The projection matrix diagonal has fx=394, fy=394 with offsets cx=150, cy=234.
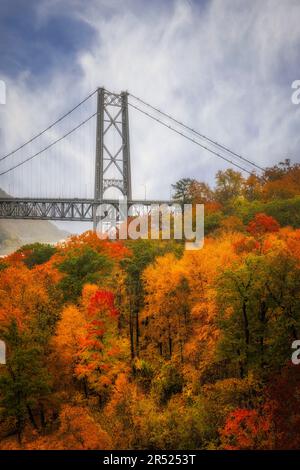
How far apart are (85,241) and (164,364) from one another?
56.7 ft

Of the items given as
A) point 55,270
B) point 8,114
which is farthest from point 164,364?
point 8,114

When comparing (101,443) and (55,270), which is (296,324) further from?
(55,270)

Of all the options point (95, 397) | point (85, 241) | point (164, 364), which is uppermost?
point (85, 241)

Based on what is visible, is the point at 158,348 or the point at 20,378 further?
the point at 158,348

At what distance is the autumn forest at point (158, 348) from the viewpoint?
50.5ft

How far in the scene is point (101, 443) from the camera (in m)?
15.2

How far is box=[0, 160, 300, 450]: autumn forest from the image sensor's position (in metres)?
15.4

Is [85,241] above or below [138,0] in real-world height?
below

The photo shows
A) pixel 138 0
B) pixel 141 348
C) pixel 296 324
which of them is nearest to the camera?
pixel 296 324

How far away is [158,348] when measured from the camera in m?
23.4

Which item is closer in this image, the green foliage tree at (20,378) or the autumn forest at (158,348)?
the autumn forest at (158,348)

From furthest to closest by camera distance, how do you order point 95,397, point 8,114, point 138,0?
1. point 8,114
2. point 138,0
3. point 95,397

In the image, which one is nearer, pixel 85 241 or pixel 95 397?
pixel 95 397

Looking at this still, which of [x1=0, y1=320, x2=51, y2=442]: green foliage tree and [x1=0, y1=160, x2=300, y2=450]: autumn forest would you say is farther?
[x1=0, y1=320, x2=51, y2=442]: green foliage tree
